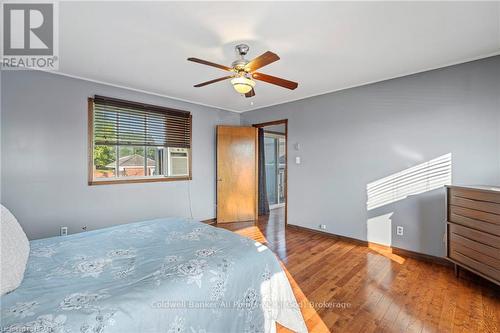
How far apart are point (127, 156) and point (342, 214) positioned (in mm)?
3531

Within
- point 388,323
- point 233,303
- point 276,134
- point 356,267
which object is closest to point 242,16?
point 233,303

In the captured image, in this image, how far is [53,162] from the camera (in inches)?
113

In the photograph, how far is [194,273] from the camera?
1.21 metres

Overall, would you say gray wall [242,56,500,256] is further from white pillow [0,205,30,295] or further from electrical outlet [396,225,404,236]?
white pillow [0,205,30,295]

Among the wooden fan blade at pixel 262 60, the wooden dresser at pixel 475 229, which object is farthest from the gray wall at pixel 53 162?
the wooden dresser at pixel 475 229

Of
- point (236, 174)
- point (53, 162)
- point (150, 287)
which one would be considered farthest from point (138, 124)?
point (150, 287)

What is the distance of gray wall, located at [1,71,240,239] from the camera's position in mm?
2602

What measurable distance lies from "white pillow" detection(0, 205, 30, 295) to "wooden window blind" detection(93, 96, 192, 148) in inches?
85.9

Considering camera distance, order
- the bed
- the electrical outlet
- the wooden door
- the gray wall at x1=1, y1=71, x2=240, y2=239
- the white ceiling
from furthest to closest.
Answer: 1. the wooden door
2. the electrical outlet
3. the gray wall at x1=1, y1=71, x2=240, y2=239
4. the white ceiling
5. the bed

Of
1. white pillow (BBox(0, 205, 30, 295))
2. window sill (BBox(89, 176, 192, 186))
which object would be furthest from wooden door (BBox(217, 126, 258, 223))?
white pillow (BBox(0, 205, 30, 295))

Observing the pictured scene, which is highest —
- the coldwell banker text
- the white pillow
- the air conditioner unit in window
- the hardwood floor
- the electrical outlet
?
the coldwell banker text

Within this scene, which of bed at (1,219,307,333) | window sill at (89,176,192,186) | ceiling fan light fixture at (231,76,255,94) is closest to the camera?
bed at (1,219,307,333)

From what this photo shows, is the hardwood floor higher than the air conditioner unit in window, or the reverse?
the air conditioner unit in window

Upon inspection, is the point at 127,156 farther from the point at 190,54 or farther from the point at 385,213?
the point at 385,213
